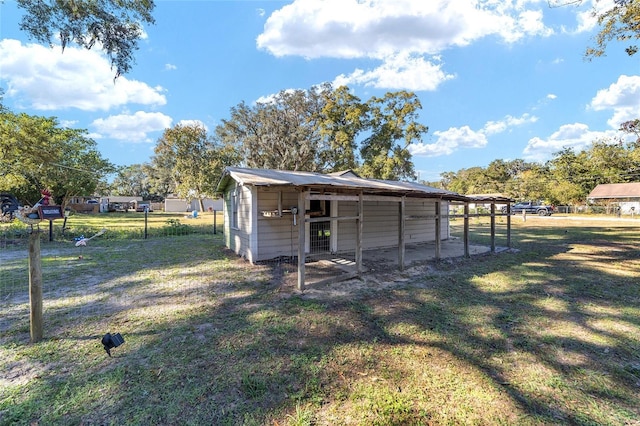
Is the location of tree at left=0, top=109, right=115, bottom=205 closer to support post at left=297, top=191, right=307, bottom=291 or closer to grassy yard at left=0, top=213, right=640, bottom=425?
grassy yard at left=0, top=213, right=640, bottom=425

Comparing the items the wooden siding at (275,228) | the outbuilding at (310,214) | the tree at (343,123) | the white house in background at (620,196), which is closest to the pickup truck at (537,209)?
the white house in background at (620,196)

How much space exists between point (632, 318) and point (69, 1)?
420 inches

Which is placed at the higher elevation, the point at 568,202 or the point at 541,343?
the point at 568,202

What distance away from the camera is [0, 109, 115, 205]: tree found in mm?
11273

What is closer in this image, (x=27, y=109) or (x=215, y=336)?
(x=215, y=336)

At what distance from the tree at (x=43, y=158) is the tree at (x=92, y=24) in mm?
8703

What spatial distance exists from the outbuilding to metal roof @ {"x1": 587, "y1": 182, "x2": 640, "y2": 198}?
121 feet

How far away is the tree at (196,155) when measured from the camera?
80.5 feet

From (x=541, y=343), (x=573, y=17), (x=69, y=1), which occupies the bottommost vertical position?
(x=541, y=343)

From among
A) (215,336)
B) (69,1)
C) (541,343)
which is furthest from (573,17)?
(69,1)

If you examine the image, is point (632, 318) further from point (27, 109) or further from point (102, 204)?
point (102, 204)

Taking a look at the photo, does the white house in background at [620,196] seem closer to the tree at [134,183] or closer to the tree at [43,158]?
the tree at [43,158]

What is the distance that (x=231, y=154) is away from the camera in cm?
2441

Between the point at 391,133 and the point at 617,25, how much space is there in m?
13.4
